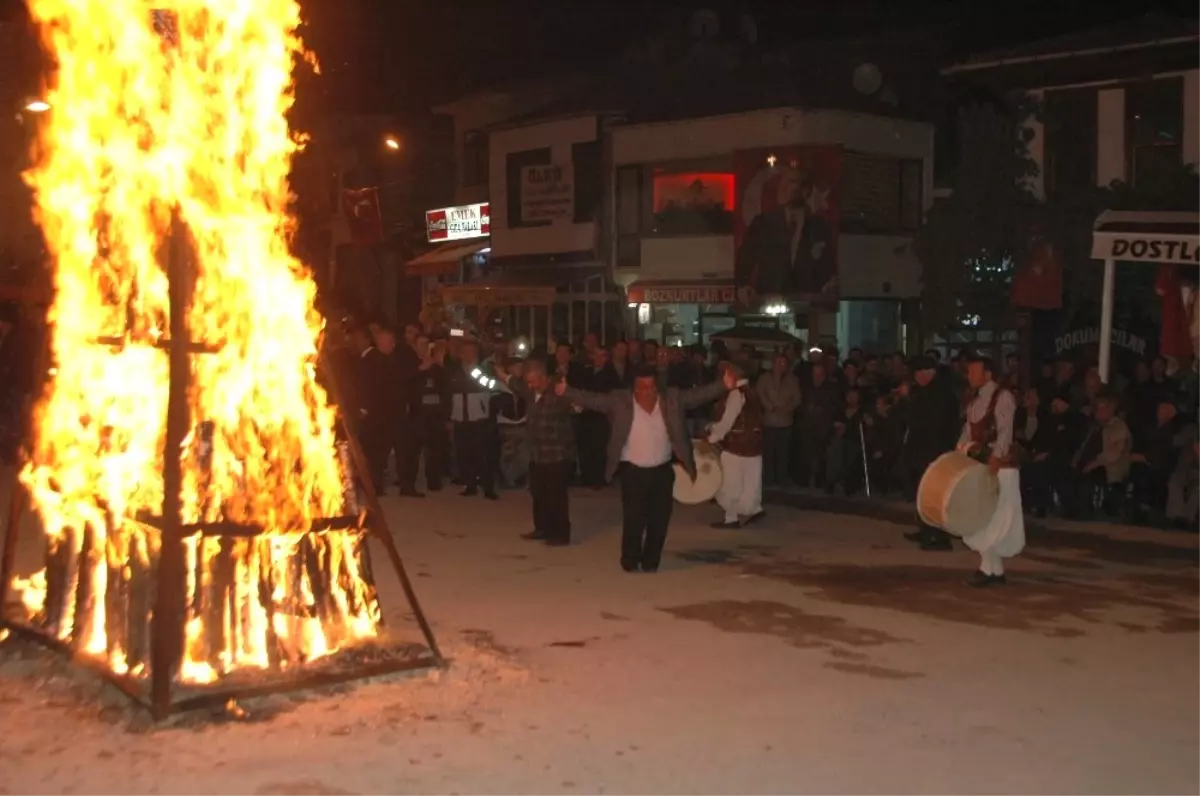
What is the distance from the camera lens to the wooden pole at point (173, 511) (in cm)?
701

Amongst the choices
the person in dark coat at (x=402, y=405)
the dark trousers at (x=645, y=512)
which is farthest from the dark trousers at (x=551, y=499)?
the person in dark coat at (x=402, y=405)

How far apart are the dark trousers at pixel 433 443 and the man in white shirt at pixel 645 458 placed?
554 cm

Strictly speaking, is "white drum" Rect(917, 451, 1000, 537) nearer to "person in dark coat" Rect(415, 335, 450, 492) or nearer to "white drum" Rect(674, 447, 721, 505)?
"white drum" Rect(674, 447, 721, 505)

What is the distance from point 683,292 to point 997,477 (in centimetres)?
2013

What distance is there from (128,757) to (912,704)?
3841mm

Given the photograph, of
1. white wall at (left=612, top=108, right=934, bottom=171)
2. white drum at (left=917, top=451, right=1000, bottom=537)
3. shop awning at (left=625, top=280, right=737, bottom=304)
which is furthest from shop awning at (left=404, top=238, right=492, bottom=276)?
white drum at (left=917, top=451, right=1000, bottom=537)

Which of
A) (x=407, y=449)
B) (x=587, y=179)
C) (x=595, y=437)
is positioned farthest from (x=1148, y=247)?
(x=587, y=179)

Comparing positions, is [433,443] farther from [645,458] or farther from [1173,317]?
[1173,317]

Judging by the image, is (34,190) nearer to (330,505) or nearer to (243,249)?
(243,249)

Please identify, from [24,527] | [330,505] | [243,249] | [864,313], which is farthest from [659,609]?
[864,313]

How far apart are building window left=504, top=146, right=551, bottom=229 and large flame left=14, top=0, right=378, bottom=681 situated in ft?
91.5

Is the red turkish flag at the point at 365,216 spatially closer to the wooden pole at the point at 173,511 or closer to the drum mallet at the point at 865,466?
the drum mallet at the point at 865,466

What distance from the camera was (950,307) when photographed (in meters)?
22.8

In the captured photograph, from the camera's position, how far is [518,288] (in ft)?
115
